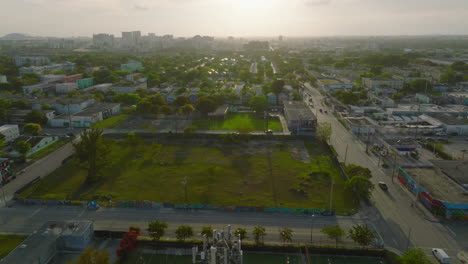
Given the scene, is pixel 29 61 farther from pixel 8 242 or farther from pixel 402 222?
pixel 402 222

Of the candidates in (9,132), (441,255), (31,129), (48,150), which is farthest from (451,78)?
(9,132)

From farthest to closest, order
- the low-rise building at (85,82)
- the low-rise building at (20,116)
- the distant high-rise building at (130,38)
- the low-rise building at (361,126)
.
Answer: the distant high-rise building at (130,38) < the low-rise building at (85,82) < the low-rise building at (20,116) < the low-rise building at (361,126)

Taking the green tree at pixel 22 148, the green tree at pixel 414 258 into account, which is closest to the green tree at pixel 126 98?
the green tree at pixel 22 148

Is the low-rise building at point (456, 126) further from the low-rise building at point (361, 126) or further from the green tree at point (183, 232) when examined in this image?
the green tree at point (183, 232)

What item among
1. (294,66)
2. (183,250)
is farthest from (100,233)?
(294,66)

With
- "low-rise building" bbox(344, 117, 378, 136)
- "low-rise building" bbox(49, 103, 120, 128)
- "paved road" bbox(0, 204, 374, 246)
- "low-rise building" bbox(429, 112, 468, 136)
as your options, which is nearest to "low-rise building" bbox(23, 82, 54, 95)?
"low-rise building" bbox(49, 103, 120, 128)

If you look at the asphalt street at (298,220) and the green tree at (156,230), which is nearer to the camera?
the green tree at (156,230)
